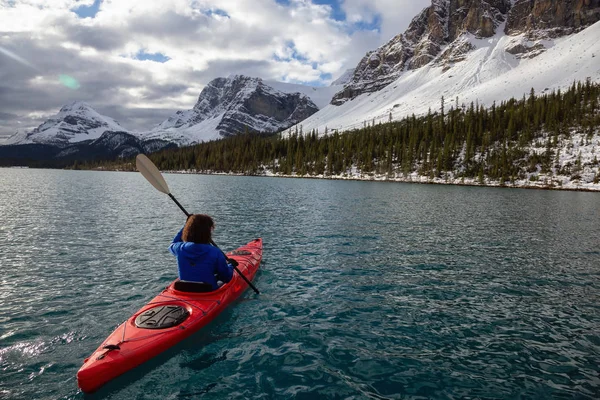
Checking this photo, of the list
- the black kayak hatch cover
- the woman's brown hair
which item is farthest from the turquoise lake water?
the woman's brown hair

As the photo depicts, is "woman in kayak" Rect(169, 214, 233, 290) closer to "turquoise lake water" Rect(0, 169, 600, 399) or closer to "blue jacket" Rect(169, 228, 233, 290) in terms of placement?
"blue jacket" Rect(169, 228, 233, 290)

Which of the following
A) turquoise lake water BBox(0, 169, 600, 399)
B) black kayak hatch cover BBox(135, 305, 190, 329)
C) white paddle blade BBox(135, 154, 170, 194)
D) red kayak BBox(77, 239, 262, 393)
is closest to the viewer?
red kayak BBox(77, 239, 262, 393)

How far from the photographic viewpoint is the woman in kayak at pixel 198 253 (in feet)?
28.5

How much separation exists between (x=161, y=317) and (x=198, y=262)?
5.13ft

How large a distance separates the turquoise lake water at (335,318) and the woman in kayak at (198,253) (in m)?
1.49

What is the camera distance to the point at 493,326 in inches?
364

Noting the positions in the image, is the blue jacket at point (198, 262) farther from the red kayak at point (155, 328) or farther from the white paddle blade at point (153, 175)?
the white paddle blade at point (153, 175)

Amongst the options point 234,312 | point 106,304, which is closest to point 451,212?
point 234,312

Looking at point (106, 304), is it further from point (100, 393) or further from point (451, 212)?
point (451, 212)

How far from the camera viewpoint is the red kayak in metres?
6.38

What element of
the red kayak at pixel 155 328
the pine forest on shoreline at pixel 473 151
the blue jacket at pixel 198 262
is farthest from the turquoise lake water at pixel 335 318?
the pine forest on shoreline at pixel 473 151

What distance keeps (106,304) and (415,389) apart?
919 centimetres

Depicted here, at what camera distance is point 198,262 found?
890 cm

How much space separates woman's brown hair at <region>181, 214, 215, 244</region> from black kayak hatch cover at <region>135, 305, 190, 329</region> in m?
1.78
